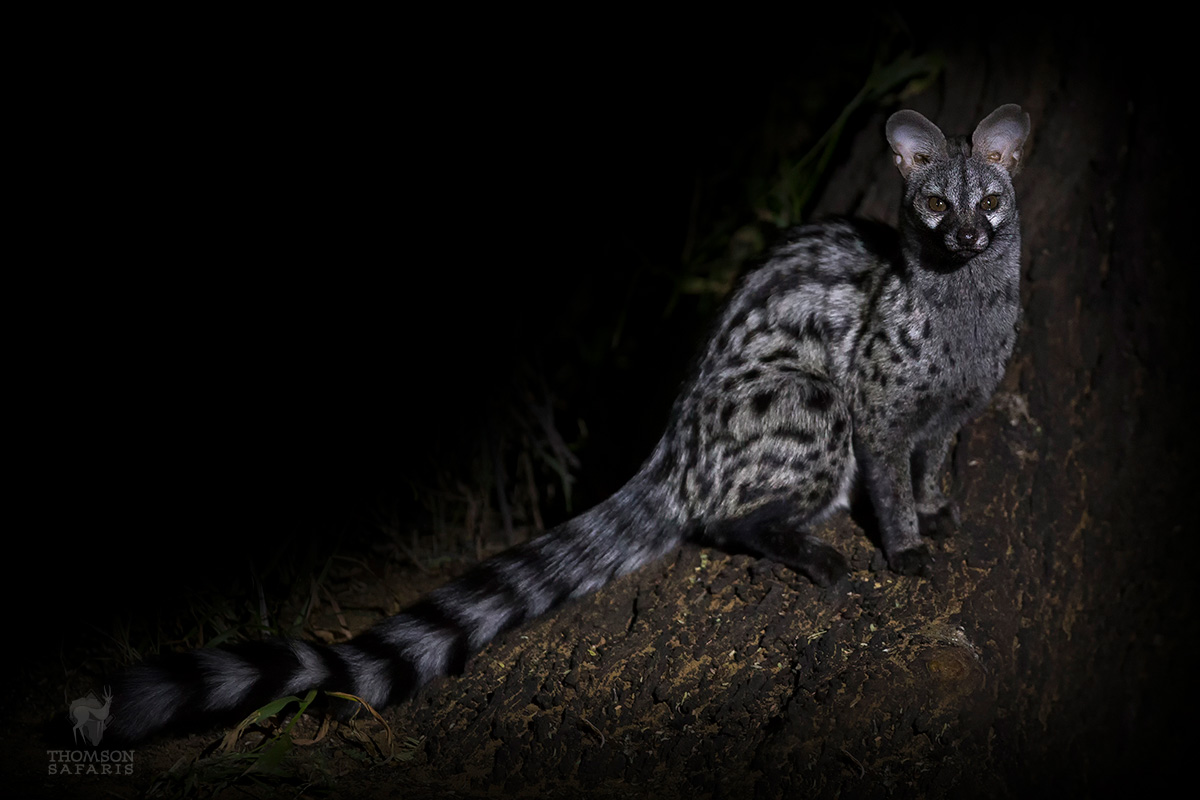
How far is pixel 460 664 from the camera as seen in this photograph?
3.22 meters

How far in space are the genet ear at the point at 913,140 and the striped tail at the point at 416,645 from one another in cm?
148

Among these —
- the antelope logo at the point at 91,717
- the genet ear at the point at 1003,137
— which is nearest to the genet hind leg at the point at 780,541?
the genet ear at the point at 1003,137

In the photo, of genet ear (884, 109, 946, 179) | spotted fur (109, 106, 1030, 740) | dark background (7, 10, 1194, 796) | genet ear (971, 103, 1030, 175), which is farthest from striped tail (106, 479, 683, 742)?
genet ear (971, 103, 1030, 175)

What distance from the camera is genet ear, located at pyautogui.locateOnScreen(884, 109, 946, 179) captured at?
329 centimetres

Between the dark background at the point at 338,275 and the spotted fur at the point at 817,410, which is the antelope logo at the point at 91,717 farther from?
the dark background at the point at 338,275

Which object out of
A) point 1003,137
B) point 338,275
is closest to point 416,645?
point 338,275

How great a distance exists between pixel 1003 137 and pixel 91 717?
133 inches

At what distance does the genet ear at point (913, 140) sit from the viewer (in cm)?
329

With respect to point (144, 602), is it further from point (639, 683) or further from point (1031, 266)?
point (1031, 266)

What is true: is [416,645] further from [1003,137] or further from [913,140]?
[1003,137]

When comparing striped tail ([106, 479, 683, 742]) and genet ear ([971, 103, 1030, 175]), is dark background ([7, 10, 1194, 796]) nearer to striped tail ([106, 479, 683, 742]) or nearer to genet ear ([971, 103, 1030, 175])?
genet ear ([971, 103, 1030, 175])

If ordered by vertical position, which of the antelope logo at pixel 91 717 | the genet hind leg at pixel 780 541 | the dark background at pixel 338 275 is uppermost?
the dark background at pixel 338 275

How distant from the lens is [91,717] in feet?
9.29

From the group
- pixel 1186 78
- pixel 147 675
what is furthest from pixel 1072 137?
pixel 147 675
